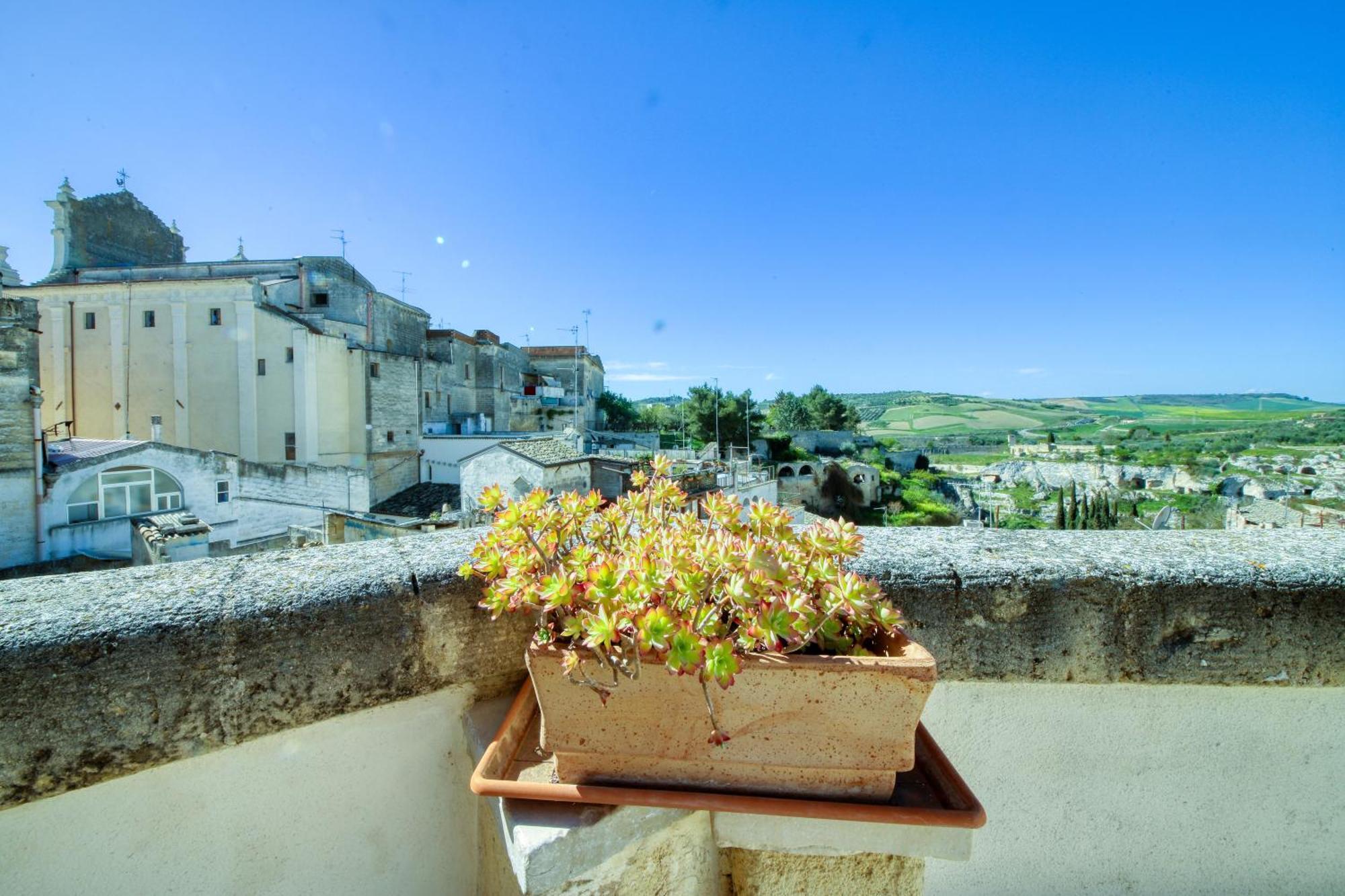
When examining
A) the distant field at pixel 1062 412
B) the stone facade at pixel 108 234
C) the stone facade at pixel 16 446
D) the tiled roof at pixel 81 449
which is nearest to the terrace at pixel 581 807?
the stone facade at pixel 16 446

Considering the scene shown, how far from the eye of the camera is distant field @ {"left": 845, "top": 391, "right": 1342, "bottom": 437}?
63.4 meters

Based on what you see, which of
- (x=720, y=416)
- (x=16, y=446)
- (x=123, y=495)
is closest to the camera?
(x=16, y=446)

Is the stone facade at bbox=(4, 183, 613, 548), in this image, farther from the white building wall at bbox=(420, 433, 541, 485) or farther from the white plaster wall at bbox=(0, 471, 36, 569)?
the white plaster wall at bbox=(0, 471, 36, 569)

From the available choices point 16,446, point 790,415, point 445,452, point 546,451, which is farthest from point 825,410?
point 16,446

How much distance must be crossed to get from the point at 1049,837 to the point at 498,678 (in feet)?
4.91

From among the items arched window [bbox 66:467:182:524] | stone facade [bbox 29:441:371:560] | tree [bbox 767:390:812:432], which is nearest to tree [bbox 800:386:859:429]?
tree [bbox 767:390:812:432]

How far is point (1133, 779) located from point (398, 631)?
1.89 m

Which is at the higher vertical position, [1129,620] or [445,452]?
[1129,620]

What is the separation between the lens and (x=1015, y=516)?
35.9m

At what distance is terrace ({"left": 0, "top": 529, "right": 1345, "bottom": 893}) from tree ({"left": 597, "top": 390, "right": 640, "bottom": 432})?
1688 inches

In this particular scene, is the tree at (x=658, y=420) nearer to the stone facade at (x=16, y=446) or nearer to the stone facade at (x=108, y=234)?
the stone facade at (x=108, y=234)

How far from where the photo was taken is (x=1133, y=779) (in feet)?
5.42

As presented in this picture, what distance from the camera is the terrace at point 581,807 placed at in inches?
46.3

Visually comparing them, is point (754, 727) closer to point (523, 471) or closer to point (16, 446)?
point (16, 446)
